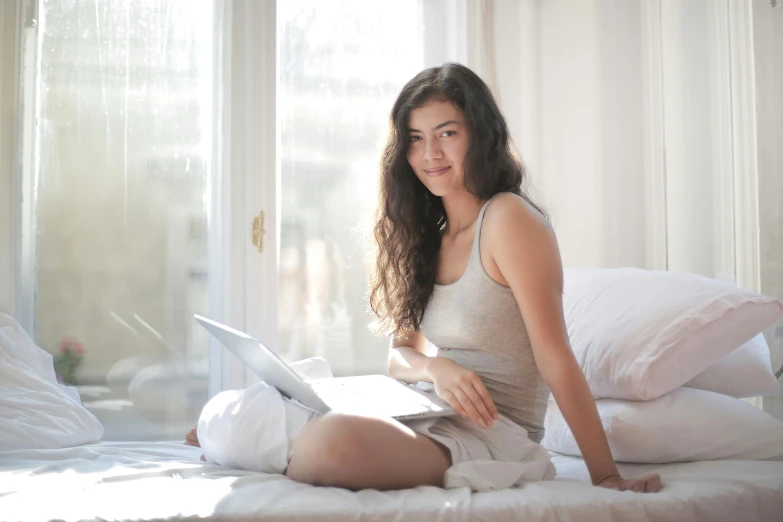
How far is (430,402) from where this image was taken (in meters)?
1.33

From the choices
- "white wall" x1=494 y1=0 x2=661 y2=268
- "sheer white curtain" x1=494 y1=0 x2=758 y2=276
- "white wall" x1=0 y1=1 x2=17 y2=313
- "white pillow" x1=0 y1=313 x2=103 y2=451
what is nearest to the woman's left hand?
"sheer white curtain" x1=494 y1=0 x2=758 y2=276

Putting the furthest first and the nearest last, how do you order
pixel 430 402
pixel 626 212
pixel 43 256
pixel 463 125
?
1. pixel 626 212
2. pixel 43 256
3. pixel 463 125
4. pixel 430 402

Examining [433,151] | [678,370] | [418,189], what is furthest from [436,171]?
[678,370]

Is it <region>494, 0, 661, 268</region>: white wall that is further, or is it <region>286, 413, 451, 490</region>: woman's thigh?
<region>494, 0, 661, 268</region>: white wall

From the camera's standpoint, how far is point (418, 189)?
1.76 meters

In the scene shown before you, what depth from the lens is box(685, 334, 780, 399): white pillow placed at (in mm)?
1583

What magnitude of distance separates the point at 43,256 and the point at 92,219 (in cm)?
17

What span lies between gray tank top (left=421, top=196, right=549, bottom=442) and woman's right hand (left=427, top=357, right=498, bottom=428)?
118 mm

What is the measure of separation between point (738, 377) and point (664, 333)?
21 cm

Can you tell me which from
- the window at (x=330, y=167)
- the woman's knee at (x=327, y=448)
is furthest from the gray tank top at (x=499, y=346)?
the window at (x=330, y=167)

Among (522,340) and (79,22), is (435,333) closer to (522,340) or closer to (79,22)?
(522,340)

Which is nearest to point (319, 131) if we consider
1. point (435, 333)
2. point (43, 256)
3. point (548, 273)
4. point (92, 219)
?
point (92, 219)

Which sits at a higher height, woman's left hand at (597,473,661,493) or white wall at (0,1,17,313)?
white wall at (0,1,17,313)

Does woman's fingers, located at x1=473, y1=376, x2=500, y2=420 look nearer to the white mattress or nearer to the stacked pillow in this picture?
the white mattress
